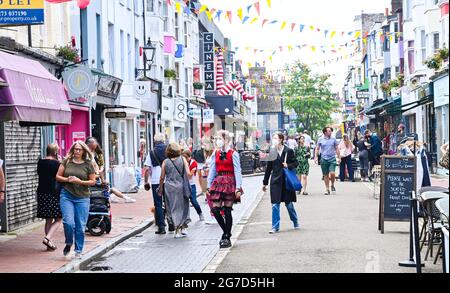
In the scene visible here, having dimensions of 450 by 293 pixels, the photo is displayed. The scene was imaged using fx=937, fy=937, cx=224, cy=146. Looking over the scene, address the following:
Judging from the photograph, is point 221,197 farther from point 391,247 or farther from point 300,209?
point 300,209

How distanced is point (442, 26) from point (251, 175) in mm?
10395

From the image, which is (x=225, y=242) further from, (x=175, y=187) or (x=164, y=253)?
(x=175, y=187)

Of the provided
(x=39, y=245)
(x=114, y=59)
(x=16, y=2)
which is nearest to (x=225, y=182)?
(x=39, y=245)

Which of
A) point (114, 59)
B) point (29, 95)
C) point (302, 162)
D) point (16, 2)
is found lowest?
point (302, 162)

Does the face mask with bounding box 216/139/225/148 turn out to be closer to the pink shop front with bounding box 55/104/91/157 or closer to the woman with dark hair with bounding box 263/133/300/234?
the woman with dark hair with bounding box 263/133/300/234

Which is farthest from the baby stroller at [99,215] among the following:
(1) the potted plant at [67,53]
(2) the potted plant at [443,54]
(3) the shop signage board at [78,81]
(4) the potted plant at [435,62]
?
(4) the potted plant at [435,62]

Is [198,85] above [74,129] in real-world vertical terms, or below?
above

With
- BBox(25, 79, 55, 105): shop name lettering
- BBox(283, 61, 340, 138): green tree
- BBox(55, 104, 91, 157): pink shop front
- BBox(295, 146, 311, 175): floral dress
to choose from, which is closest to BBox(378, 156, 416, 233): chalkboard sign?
BBox(25, 79, 55, 105): shop name lettering

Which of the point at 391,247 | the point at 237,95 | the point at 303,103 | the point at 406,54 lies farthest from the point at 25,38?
the point at 303,103

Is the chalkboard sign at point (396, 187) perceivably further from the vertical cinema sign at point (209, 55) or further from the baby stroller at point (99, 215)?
the vertical cinema sign at point (209, 55)

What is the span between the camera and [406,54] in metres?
49.4

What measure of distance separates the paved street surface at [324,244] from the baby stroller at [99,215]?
7.89 feet

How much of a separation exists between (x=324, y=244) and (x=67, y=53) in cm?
1113

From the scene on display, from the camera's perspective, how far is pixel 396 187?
586 inches
